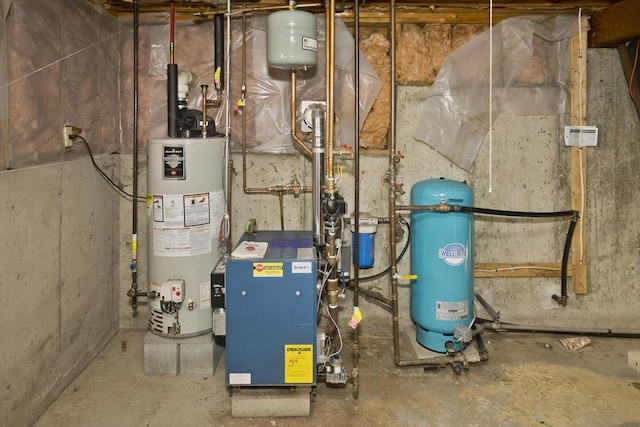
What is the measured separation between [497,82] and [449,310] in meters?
1.42

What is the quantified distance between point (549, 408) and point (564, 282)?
3.27 feet

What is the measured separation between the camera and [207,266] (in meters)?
2.61

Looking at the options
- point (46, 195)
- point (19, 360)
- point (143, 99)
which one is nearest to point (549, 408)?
point (19, 360)

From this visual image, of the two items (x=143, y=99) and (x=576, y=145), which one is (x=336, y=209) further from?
(x=576, y=145)

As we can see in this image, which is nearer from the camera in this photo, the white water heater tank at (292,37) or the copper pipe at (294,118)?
the white water heater tank at (292,37)

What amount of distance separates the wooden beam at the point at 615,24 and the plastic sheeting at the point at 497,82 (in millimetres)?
122

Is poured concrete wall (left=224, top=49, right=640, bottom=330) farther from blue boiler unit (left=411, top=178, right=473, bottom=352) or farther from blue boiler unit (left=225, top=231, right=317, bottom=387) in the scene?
blue boiler unit (left=225, top=231, right=317, bottom=387)

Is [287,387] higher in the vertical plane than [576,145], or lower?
lower

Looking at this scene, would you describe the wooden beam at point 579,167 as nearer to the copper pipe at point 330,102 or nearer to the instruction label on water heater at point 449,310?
the instruction label on water heater at point 449,310

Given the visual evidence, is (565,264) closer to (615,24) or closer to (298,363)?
(615,24)

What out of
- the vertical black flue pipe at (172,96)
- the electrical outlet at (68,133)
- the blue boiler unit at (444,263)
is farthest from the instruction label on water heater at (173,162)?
the blue boiler unit at (444,263)

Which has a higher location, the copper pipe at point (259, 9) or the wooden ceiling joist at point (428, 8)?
the wooden ceiling joist at point (428, 8)

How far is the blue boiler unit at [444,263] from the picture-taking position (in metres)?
2.70

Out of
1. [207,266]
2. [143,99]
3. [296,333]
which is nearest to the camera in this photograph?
[296,333]
